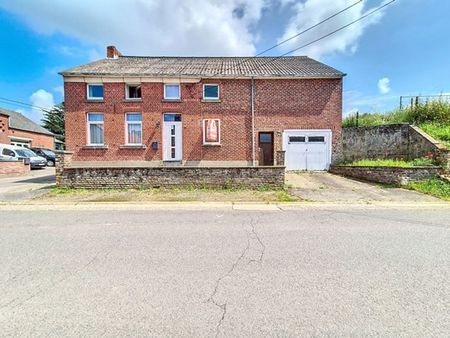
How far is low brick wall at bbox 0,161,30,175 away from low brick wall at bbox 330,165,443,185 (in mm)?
21732

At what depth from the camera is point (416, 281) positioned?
294cm

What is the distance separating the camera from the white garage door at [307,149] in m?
14.6

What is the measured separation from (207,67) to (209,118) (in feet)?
13.9

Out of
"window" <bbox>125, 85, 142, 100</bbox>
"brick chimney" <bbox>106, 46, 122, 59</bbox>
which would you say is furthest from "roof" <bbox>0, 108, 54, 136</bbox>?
"window" <bbox>125, 85, 142, 100</bbox>

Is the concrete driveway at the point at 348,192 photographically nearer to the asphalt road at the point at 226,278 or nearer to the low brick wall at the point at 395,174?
the low brick wall at the point at 395,174

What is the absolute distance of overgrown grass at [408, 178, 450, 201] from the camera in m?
8.43

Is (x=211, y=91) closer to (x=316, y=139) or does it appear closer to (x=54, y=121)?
(x=316, y=139)

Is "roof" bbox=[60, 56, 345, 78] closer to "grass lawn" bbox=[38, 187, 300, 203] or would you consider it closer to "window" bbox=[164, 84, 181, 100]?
"window" bbox=[164, 84, 181, 100]

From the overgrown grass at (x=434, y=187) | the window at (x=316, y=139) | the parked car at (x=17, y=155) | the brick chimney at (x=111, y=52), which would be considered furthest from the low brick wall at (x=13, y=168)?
the overgrown grass at (x=434, y=187)

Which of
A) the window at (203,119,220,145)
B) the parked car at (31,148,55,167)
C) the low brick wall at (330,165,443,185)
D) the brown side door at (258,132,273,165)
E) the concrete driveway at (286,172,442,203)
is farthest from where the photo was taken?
Answer: the parked car at (31,148,55,167)

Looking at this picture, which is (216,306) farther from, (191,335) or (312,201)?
(312,201)

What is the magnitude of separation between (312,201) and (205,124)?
892 centimetres

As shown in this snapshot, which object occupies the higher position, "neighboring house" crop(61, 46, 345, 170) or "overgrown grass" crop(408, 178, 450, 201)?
"neighboring house" crop(61, 46, 345, 170)

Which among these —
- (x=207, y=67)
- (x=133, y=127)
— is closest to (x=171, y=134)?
(x=133, y=127)
